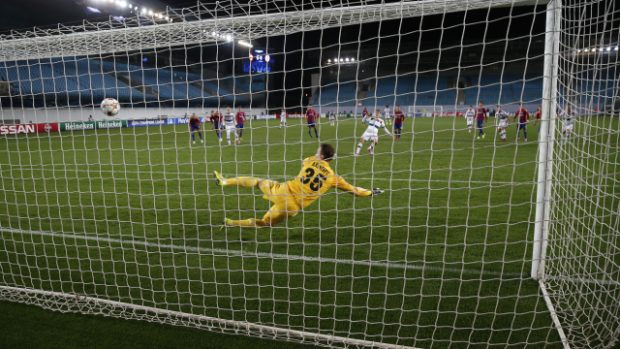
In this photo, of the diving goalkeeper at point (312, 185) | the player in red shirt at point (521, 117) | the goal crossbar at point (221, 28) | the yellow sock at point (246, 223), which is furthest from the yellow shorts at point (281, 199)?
the player in red shirt at point (521, 117)

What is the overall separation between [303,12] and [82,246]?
13.7 feet

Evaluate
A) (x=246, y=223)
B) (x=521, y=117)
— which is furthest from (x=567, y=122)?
(x=521, y=117)

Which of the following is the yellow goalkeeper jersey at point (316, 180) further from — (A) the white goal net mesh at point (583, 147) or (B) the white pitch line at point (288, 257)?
(A) the white goal net mesh at point (583, 147)

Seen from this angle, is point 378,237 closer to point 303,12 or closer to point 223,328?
point 223,328

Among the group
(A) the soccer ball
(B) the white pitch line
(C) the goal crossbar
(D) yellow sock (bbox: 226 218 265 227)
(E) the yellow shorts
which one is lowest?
(B) the white pitch line

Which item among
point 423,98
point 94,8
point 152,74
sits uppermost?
point 94,8

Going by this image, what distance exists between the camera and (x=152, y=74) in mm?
33594

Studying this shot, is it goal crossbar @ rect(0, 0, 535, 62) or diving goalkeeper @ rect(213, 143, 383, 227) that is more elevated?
goal crossbar @ rect(0, 0, 535, 62)

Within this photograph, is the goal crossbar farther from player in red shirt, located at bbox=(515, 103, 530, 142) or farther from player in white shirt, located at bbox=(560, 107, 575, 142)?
player in red shirt, located at bbox=(515, 103, 530, 142)

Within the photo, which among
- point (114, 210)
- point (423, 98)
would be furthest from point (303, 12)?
point (423, 98)

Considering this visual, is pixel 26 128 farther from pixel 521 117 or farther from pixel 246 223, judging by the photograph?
pixel 521 117

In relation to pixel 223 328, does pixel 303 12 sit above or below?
above

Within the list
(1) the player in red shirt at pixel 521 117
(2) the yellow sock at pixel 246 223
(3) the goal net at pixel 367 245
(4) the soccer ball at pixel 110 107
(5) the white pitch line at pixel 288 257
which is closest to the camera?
(3) the goal net at pixel 367 245

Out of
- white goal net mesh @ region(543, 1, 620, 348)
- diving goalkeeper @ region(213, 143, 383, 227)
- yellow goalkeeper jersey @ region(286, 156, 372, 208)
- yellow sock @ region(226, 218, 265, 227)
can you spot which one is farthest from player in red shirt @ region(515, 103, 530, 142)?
yellow sock @ region(226, 218, 265, 227)
